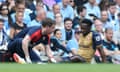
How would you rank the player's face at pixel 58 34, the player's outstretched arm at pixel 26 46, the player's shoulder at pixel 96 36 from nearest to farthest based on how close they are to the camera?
1. the player's outstretched arm at pixel 26 46
2. the player's face at pixel 58 34
3. the player's shoulder at pixel 96 36

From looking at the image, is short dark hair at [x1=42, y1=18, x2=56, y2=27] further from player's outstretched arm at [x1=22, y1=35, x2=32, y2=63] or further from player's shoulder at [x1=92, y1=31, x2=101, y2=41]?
player's shoulder at [x1=92, y1=31, x2=101, y2=41]

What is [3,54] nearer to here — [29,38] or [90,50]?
[29,38]

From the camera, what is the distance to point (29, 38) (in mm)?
8945

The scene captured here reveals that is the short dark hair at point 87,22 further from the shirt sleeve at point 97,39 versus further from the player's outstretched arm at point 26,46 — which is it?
the player's outstretched arm at point 26,46

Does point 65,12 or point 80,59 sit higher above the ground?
point 65,12

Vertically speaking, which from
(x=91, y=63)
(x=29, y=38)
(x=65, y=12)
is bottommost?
(x=91, y=63)

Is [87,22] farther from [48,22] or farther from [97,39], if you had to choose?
[48,22]

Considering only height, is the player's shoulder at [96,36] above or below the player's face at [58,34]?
below

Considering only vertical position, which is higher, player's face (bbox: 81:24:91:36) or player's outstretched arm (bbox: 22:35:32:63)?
player's face (bbox: 81:24:91:36)

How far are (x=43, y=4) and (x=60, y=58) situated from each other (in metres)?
1.37

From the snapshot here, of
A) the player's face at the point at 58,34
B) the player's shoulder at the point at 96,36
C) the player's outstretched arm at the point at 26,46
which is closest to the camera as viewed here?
the player's outstretched arm at the point at 26,46

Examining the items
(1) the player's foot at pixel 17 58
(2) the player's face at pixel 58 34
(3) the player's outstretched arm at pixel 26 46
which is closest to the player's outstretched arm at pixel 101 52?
(2) the player's face at pixel 58 34

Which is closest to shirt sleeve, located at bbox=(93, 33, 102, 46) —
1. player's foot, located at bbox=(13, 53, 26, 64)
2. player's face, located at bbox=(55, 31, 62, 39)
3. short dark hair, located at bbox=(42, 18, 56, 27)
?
player's face, located at bbox=(55, 31, 62, 39)

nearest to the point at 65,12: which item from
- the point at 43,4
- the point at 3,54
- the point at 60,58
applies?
the point at 43,4
